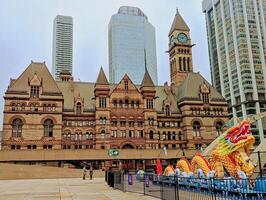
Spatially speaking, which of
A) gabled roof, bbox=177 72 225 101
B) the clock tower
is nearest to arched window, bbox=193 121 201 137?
gabled roof, bbox=177 72 225 101

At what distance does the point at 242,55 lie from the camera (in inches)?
4818

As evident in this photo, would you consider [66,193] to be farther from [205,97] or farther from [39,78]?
[205,97]

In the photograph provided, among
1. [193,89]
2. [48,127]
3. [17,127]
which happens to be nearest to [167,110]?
[193,89]

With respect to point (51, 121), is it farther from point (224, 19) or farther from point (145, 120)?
point (224, 19)

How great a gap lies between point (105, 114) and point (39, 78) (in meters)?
15.4

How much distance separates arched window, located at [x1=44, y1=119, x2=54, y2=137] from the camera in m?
58.9

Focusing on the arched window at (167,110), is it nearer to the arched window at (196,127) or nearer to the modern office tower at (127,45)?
the arched window at (196,127)

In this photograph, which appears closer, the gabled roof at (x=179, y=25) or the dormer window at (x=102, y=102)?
the dormer window at (x=102, y=102)

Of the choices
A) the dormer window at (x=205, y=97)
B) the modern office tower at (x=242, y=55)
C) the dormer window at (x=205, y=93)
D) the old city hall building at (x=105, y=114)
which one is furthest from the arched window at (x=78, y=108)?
the modern office tower at (x=242, y=55)

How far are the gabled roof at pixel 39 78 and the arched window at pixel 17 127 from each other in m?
6.25

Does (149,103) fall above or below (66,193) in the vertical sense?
above

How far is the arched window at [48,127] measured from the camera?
193ft

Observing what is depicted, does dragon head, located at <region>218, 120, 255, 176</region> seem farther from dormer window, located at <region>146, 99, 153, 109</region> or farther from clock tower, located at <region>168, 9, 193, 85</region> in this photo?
clock tower, located at <region>168, 9, 193, 85</region>

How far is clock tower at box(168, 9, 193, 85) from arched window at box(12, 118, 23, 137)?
43506 mm
